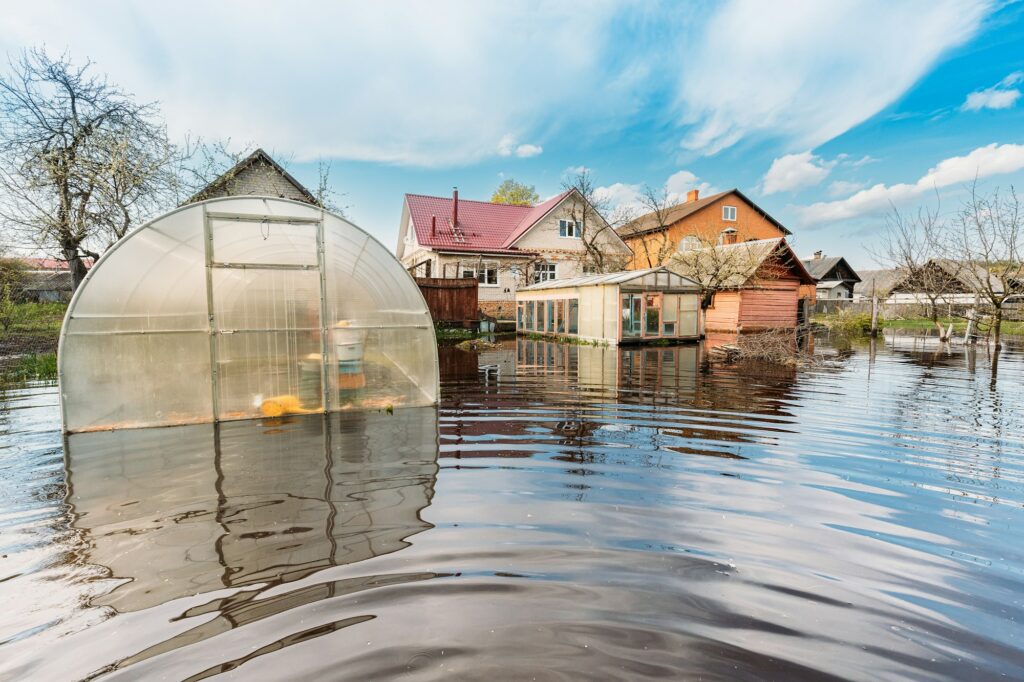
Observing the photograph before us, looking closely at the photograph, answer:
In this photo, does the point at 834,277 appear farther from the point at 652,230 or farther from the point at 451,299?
the point at 451,299

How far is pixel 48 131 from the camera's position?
14.7 meters

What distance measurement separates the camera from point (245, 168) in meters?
20.1

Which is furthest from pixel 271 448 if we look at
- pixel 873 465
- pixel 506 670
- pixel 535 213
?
pixel 535 213

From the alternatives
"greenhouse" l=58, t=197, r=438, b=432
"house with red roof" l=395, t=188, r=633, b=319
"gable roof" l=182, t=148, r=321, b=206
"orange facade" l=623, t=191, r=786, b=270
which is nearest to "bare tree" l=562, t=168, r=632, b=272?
"house with red roof" l=395, t=188, r=633, b=319

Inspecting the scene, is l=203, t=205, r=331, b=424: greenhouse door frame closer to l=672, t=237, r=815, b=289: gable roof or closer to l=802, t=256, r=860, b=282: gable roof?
l=672, t=237, r=815, b=289: gable roof

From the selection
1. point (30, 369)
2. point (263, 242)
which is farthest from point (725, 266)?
point (30, 369)

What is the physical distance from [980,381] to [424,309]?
39.4ft

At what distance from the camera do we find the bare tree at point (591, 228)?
94.6 ft

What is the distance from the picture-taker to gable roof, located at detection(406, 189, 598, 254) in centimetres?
2741

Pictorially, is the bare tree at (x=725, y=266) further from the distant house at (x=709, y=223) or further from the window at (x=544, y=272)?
the distant house at (x=709, y=223)

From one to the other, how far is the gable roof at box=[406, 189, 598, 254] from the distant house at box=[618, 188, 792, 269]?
8819 mm

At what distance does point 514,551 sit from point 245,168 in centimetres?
2178

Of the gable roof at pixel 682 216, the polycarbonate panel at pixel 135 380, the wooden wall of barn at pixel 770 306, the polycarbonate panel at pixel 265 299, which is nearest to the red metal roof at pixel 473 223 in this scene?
the gable roof at pixel 682 216

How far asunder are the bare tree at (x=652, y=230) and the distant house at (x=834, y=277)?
18475 mm
